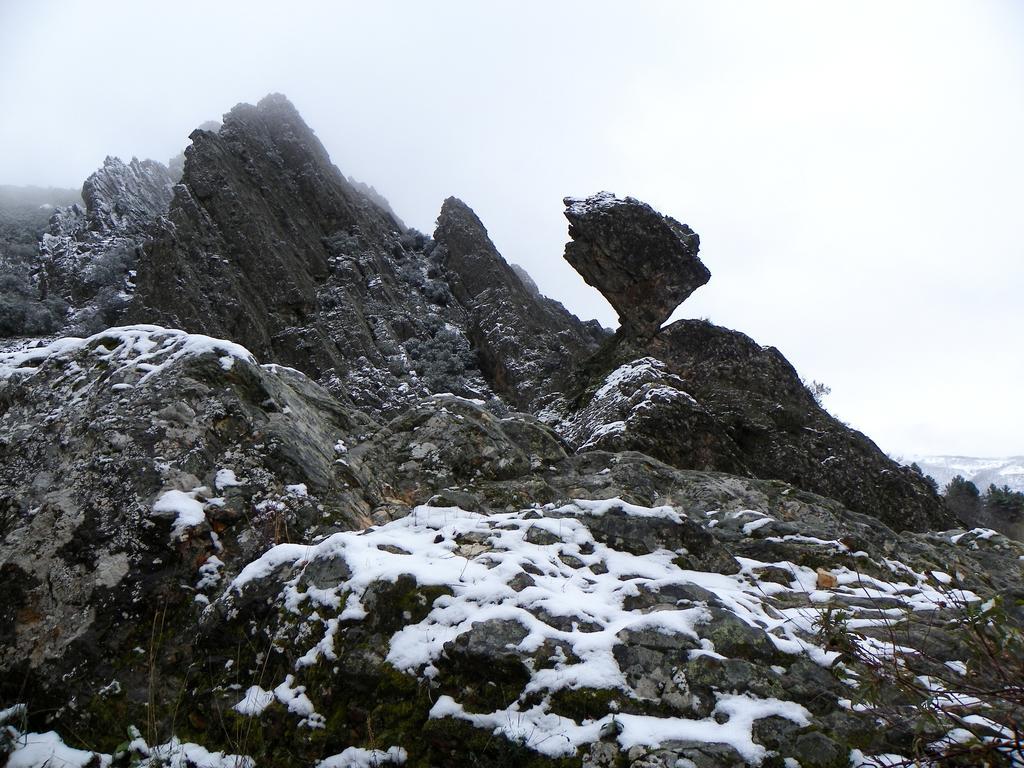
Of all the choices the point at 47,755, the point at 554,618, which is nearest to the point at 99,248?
the point at 47,755

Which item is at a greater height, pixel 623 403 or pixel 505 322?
pixel 505 322

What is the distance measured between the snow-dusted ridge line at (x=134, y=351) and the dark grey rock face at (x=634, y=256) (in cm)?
1373

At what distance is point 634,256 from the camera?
18.6 m

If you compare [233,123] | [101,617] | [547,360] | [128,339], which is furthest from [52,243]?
[101,617]

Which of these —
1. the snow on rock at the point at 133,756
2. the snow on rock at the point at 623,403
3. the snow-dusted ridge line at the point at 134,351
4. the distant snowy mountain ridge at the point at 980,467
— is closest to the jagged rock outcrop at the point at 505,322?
the snow on rock at the point at 623,403

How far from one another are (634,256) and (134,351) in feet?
49.3

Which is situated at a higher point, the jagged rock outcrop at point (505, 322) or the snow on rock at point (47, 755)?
the jagged rock outcrop at point (505, 322)

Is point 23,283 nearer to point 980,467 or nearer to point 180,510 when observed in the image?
point 180,510

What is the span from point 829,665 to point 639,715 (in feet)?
4.17

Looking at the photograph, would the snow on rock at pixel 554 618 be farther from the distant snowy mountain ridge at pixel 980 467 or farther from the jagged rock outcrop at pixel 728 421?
the distant snowy mountain ridge at pixel 980 467

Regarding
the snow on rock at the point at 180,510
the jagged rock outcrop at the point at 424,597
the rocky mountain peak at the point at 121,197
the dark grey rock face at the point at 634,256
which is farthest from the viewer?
the rocky mountain peak at the point at 121,197

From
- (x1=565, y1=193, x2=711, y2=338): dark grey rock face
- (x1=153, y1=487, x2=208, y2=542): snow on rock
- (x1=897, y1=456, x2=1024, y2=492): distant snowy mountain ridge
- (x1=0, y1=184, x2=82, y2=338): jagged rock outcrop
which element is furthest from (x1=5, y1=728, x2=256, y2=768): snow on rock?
(x1=897, y1=456, x2=1024, y2=492): distant snowy mountain ridge

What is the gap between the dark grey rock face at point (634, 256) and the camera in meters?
18.6

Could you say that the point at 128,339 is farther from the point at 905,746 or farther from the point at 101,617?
the point at 905,746
